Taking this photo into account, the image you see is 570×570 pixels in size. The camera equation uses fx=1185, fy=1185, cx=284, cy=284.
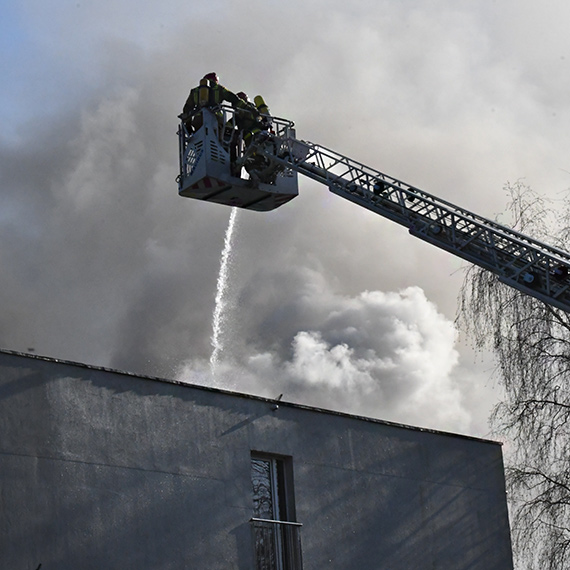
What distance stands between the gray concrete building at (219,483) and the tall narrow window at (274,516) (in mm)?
21

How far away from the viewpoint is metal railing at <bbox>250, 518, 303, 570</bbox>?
55.4 ft

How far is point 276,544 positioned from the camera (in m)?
17.1

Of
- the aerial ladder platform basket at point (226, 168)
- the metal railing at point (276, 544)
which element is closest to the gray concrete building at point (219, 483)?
the metal railing at point (276, 544)

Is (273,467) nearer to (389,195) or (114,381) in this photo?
(114,381)

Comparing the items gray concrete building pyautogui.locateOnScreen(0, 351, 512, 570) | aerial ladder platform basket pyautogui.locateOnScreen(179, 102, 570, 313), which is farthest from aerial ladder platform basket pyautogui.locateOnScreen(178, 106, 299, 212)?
gray concrete building pyautogui.locateOnScreen(0, 351, 512, 570)

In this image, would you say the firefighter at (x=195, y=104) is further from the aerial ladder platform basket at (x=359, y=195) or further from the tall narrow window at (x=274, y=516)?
the tall narrow window at (x=274, y=516)

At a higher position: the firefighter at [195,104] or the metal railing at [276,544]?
the firefighter at [195,104]

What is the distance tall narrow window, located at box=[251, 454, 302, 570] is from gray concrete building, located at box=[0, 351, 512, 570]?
0.07 feet

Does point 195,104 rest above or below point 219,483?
above

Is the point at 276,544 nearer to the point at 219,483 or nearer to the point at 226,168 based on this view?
the point at 219,483

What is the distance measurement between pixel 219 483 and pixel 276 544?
4.47 feet

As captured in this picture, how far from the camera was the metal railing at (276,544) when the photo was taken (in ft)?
55.4

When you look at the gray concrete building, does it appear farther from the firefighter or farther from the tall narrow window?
the firefighter

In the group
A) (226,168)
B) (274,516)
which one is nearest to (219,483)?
(274,516)
